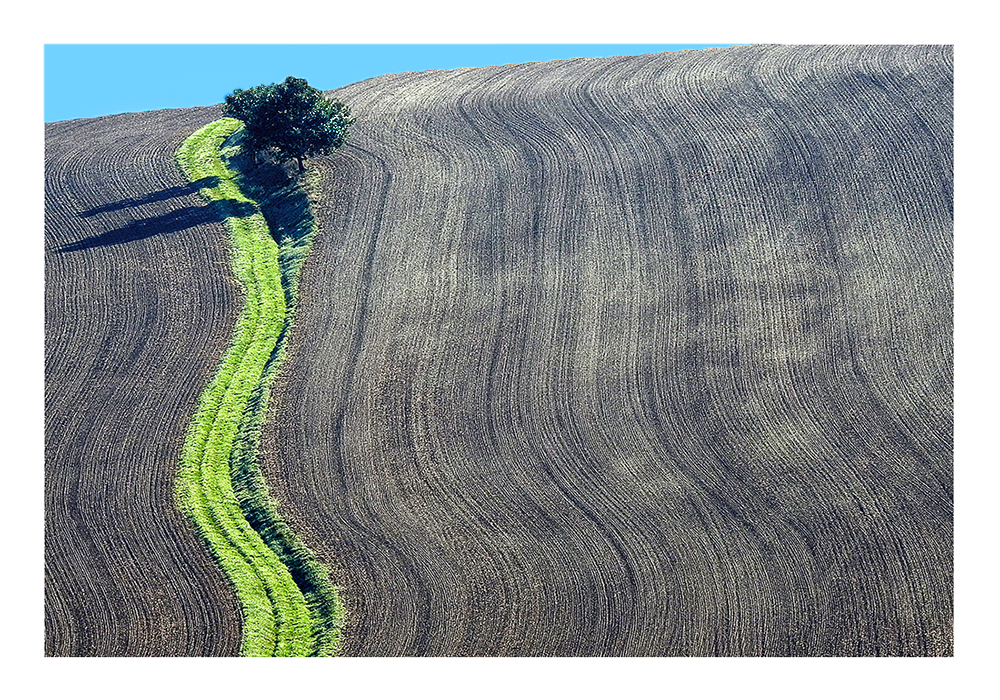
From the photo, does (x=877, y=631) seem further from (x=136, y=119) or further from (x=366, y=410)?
(x=136, y=119)

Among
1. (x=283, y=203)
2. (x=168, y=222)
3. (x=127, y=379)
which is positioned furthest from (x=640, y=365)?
(x=168, y=222)

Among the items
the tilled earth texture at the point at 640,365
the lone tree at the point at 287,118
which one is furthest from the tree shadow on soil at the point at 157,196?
the tilled earth texture at the point at 640,365

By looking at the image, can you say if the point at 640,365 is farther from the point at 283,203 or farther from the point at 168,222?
the point at 168,222

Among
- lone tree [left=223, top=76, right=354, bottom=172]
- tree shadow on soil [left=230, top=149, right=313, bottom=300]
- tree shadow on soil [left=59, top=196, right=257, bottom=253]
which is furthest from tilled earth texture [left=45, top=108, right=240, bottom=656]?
lone tree [left=223, top=76, right=354, bottom=172]

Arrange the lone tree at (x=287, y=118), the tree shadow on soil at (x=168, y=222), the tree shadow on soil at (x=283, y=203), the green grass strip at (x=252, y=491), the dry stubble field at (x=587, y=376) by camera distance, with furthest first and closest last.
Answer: the lone tree at (x=287, y=118) → the tree shadow on soil at (x=168, y=222) → the tree shadow on soil at (x=283, y=203) → the dry stubble field at (x=587, y=376) → the green grass strip at (x=252, y=491)

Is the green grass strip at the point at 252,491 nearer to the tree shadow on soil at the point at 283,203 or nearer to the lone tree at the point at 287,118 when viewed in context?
the tree shadow on soil at the point at 283,203

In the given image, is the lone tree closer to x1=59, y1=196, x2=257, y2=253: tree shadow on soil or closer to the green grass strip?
x1=59, y1=196, x2=257, y2=253: tree shadow on soil
